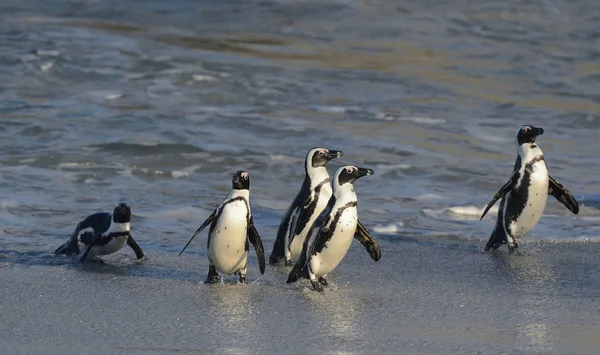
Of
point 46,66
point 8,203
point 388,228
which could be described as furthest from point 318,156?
point 46,66

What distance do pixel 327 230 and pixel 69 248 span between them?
66.8 inches

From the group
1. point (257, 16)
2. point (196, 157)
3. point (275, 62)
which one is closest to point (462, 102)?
point (275, 62)

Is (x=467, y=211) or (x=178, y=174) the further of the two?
(x=178, y=174)

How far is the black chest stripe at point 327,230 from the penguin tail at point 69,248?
1595 mm

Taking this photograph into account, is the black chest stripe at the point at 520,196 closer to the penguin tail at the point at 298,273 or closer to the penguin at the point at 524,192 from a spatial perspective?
the penguin at the point at 524,192

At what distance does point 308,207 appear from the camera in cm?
682

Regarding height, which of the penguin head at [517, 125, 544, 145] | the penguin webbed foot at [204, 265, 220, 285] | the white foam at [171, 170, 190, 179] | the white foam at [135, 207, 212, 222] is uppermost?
the penguin head at [517, 125, 544, 145]

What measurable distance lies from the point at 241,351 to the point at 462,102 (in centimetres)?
922

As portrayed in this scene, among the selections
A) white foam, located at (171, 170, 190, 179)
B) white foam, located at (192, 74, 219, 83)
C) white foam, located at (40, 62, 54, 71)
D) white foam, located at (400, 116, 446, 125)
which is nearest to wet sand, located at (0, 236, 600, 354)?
white foam, located at (171, 170, 190, 179)

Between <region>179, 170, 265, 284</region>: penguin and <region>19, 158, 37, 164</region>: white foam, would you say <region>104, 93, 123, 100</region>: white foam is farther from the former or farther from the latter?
<region>179, 170, 265, 284</region>: penguin

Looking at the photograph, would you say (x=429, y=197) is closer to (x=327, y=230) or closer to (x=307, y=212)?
(x=307, y=212)

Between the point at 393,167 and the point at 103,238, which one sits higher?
the point at 103,238

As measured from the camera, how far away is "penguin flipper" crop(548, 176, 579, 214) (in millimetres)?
7527

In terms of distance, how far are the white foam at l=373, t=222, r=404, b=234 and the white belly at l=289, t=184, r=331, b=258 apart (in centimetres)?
116
